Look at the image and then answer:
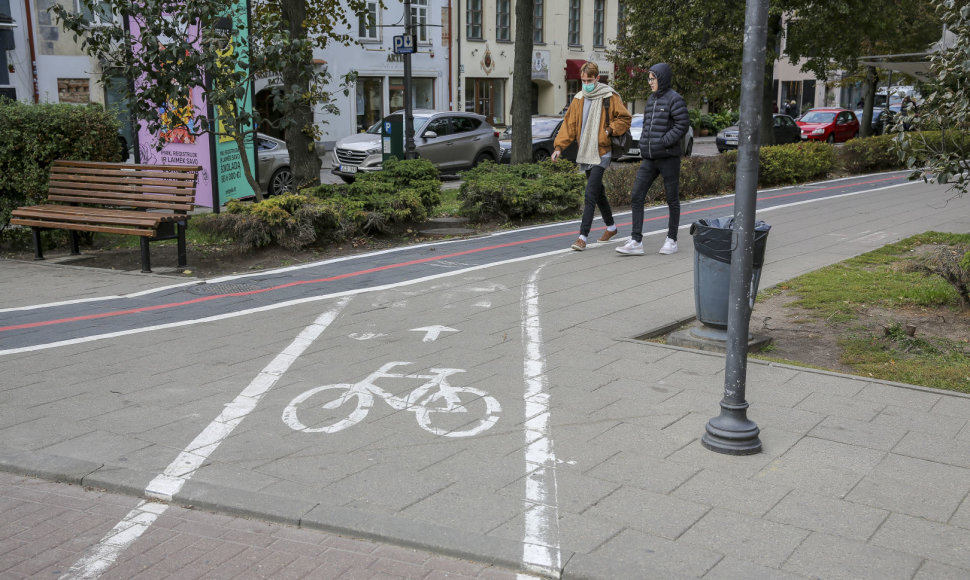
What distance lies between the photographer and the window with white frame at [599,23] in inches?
1817

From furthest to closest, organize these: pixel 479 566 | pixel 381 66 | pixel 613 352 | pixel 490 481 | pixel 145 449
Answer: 1. pixel 381 66
2. pixel 613 352
3. pixel 145 449
4. pixel 490 481
5. pixel 479 566

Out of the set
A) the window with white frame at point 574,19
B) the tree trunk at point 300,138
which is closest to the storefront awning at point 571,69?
the window with white frame at point 574,19

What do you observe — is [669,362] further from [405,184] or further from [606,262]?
[405,184]

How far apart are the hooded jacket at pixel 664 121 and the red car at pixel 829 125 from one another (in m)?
32.2

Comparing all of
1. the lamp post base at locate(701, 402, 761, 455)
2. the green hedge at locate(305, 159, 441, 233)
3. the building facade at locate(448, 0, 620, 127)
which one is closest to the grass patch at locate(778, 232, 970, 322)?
the lamp post base at locate(701, 402, 761, 455)

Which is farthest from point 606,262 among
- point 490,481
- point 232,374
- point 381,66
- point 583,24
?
point 583,24

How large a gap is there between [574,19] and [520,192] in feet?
115

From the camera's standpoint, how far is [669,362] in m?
6.12

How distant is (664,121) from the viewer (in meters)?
9.55

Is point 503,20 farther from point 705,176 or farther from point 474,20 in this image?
point 705,176

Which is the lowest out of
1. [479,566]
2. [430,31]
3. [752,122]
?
[479,566]

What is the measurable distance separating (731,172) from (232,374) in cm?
1246

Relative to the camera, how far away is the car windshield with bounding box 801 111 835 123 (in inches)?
1603

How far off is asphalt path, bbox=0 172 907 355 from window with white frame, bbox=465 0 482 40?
93.0 ft
